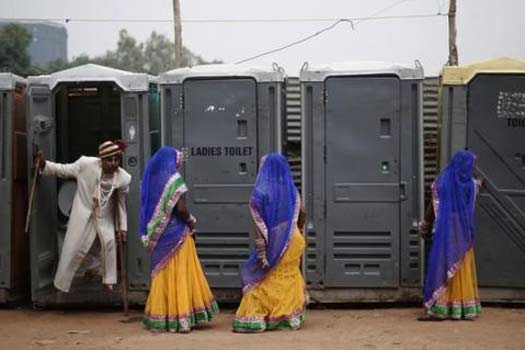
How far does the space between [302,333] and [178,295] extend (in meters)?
0.97

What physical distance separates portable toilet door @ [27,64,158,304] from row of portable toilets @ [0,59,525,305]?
0.04ft

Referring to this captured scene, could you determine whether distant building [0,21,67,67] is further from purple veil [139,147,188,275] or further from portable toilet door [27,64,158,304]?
purple veil [139,147,188,275]

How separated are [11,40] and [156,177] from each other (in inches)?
951

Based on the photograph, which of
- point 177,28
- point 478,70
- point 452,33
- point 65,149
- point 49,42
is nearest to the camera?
point 478,70

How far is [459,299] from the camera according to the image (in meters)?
7.14

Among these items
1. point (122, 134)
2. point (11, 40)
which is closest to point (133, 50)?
point (11, 40)

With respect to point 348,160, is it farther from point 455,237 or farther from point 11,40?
point 11,40

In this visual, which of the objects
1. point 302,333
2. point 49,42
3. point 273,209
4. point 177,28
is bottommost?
point 302,333

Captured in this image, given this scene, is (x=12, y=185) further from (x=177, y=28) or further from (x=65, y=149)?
(x=177, y=28)

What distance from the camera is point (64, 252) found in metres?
7.67

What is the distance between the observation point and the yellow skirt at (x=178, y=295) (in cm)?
681

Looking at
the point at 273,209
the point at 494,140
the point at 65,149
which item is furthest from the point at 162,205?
the point at 494,140

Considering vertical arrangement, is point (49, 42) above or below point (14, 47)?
above

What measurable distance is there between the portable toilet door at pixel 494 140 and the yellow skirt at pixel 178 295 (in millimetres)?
2353
